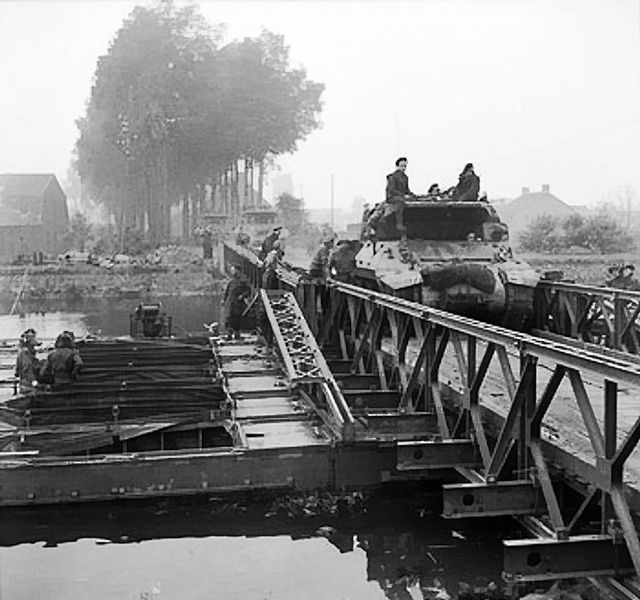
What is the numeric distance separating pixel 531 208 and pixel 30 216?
120ft

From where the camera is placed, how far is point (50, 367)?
1164 cm

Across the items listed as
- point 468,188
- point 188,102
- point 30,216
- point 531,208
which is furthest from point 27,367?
point 531,208

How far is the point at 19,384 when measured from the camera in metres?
12.3

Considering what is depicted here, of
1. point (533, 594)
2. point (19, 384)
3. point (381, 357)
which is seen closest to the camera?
point (533, 594)

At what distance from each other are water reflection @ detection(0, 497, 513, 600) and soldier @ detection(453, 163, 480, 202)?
6.96 m

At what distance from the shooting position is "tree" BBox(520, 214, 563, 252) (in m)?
45.7

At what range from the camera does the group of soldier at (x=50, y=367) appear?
1159 cm

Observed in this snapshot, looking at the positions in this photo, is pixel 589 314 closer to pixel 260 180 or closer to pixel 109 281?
pixel 109 281

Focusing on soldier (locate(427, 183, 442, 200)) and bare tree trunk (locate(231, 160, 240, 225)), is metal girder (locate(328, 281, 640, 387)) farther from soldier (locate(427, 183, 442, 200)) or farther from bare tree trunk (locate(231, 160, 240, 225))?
bare tree trunk (locate(231, 160, 240, 225))

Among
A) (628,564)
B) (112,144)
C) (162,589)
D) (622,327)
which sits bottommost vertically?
(162,589)

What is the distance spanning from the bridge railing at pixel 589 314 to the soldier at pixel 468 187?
1.99 meters

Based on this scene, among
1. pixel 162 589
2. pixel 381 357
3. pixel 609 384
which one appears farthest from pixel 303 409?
pixel 609 384

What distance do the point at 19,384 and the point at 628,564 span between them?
8.46m

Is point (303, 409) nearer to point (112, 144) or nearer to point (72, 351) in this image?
point (72, 351)
